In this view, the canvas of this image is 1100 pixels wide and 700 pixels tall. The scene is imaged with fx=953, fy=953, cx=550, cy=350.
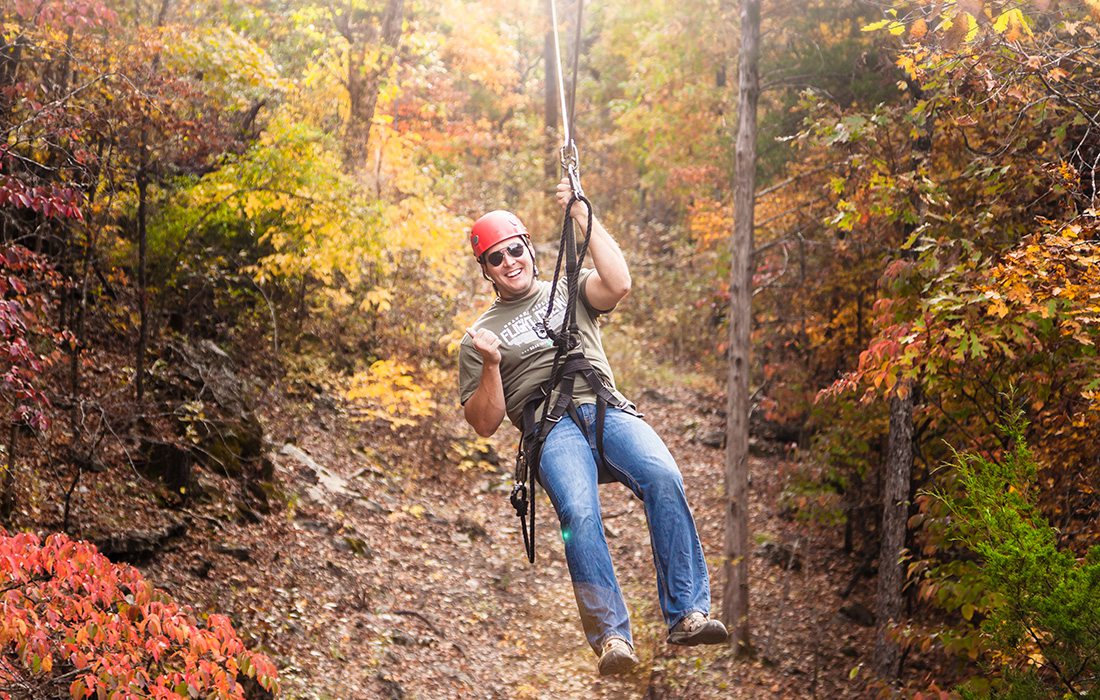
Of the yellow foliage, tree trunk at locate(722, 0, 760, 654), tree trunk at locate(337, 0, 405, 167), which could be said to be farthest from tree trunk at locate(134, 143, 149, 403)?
tree trunk at locate(722, 0, 760, 654)

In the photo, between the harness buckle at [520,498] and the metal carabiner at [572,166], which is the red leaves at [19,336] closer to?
the harness buckle at [520,498]

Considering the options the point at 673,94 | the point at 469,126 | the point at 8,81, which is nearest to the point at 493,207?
the point at 469,126

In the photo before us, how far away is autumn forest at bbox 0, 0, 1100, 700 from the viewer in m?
6.14

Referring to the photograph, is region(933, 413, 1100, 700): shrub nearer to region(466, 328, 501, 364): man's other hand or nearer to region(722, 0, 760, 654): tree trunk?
region(466, 328, 501, 364): man's other hand

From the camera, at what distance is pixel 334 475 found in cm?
1239

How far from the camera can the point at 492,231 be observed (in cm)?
455

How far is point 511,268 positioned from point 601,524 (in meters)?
1.36

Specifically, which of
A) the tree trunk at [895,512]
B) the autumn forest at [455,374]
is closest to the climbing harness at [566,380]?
the autumn forest at [455,374]

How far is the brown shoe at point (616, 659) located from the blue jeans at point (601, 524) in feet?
0.36

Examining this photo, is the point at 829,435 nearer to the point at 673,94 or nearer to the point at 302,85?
the point at 673,94

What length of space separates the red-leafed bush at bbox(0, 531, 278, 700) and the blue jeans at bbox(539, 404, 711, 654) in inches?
109

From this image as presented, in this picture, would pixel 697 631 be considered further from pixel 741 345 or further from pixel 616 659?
pixel 741 345

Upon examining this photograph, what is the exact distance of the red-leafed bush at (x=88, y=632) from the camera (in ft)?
16.8

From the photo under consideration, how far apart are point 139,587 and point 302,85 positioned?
1061 centimetres
